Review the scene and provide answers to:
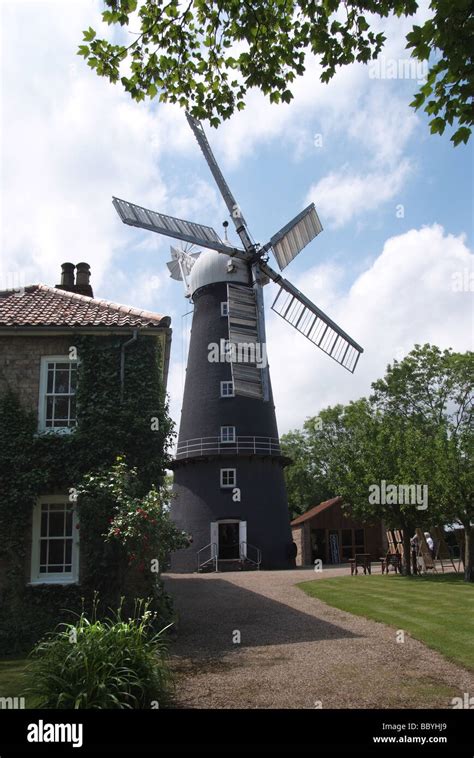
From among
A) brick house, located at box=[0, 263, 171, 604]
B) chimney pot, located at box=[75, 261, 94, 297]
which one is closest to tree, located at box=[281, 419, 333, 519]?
chimney pot, located at box=[75, 261, 94, 297]

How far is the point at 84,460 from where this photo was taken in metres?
12.8

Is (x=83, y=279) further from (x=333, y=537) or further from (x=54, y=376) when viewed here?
(x=333, y=537)

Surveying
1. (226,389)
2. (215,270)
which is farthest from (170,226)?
(226,389)

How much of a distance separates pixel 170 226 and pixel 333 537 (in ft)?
74.3

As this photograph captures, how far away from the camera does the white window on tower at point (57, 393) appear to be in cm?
1344

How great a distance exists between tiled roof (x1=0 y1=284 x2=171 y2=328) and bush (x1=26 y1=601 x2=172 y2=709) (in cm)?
773

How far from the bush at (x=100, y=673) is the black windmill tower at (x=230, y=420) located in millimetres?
20151

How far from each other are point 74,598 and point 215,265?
2070 centimetres

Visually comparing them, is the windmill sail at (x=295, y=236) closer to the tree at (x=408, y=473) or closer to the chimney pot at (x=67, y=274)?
the tree at (x=408, y=473)

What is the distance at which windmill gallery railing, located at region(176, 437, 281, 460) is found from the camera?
29000 millimetres

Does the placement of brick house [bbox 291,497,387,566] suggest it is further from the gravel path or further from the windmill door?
the gravel path

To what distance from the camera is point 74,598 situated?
486 inches

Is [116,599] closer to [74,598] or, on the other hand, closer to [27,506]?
[74,598]
